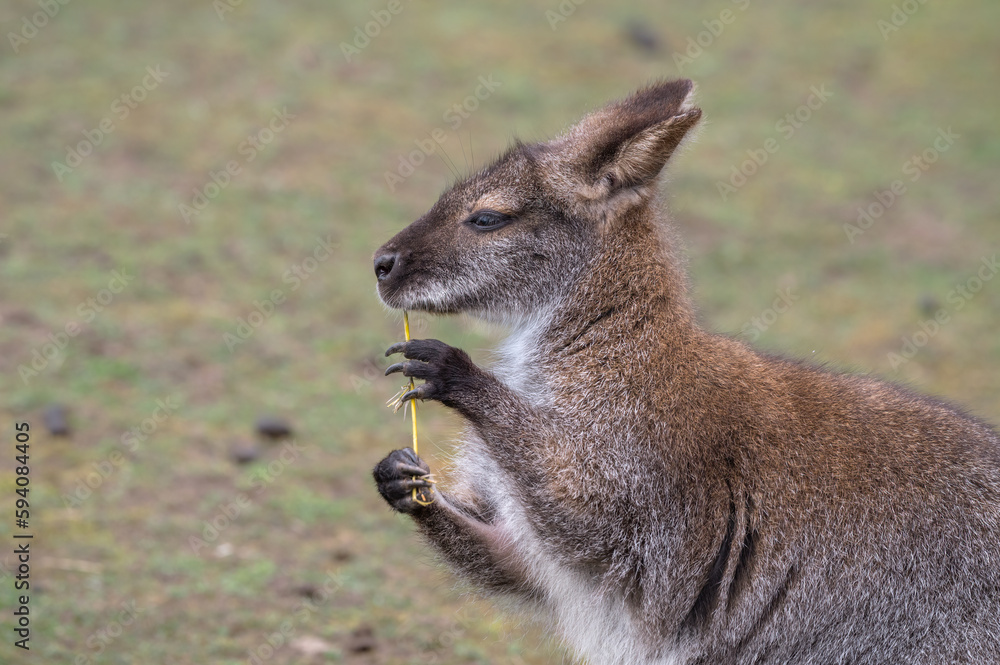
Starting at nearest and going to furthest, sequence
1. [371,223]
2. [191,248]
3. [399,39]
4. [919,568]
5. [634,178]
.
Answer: [919,568] < [634,178] < [191,248] < [371,223] < [399,39]

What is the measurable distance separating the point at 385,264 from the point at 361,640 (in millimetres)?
2006

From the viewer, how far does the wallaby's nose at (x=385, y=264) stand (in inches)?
171

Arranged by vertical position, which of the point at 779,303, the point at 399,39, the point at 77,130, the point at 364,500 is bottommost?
the point at 364,500

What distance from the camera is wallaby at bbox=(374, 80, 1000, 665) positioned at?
3.82 metres

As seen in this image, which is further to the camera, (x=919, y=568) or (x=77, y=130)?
(x=77, y=130)

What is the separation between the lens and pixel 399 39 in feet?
39.1

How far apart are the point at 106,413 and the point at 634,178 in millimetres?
4088

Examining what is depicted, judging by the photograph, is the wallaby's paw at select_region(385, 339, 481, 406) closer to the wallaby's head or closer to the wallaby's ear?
the wallaby's head

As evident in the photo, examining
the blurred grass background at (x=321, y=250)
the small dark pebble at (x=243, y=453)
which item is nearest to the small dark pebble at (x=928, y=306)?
the blurred grass background at (x=321, y=250)

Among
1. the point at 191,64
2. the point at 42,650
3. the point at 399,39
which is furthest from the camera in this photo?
the point at 399,39

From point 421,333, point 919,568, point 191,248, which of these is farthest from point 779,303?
point 919,568

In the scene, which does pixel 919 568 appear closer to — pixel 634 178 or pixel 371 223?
pixel 634 178

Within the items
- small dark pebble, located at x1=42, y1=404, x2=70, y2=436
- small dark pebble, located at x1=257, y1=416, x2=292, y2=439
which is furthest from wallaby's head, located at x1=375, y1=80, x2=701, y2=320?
small dark pebble, located at x1=42, y1=404, x2=70, y2=436

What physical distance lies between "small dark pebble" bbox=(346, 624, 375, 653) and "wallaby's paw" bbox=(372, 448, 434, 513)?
56.7 inches
